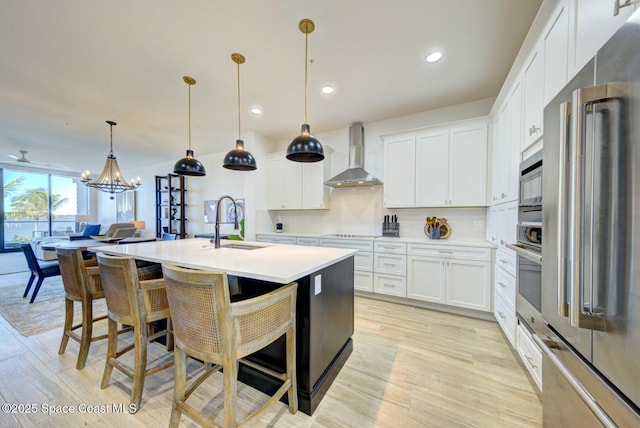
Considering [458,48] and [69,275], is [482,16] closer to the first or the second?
[458,48]

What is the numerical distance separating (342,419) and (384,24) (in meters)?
3.04

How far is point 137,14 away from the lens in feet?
6.16

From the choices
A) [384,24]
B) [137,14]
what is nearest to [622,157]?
[384,24]

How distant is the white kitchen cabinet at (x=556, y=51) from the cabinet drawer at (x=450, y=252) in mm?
1865

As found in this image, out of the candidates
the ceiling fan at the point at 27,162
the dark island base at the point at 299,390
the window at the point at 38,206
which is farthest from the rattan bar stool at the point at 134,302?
the window at the point at 38,206

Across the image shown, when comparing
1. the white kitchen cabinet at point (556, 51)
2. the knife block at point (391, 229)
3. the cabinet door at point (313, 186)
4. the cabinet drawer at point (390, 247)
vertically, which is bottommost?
the cabinet drawer at point (390, 247)

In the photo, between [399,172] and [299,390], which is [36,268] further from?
[399,172]

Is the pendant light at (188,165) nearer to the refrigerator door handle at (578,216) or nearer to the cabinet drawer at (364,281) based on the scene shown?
the cabinet drawer at (364,281)

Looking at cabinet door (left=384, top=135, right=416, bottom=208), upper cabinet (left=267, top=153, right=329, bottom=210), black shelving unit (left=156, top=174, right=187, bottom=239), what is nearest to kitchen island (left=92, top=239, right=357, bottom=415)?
cabinet door (left=384, top=135, right=416, bottom=208)

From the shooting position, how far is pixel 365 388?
5.65 feet

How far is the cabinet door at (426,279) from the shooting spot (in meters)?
3.04

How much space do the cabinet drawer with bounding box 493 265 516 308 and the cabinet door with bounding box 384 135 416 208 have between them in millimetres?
1358

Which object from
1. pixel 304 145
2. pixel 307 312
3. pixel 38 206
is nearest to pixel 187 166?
pixel 304 145

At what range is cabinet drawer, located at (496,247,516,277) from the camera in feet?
6.71
